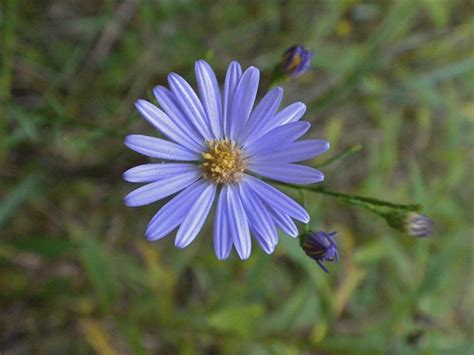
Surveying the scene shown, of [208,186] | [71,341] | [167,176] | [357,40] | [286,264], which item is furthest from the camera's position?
[357,40]

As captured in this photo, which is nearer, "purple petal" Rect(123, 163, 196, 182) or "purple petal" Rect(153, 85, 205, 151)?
"purple petal" Rect(123, 163, 196, 182)

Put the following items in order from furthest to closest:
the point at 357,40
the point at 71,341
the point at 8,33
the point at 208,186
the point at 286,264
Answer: the point at 357,40 → the point at 286,264 → the point at 71,341 → the point at 8,33 → the point at 208,186

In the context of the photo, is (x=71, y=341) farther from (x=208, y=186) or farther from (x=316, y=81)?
(x=316, y=81)

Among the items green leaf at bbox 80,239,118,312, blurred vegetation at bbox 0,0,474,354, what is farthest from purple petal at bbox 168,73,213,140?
green leaf at bbox 80,239,118,312

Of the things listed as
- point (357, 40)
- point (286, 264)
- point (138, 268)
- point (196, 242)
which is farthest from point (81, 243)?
point (357, 40)

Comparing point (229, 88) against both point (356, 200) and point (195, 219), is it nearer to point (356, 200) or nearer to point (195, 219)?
point (195, 219)

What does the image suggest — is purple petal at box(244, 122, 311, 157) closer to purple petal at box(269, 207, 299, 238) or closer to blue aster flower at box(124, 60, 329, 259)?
blue aster flower at box(124, 60, 329, 259)
